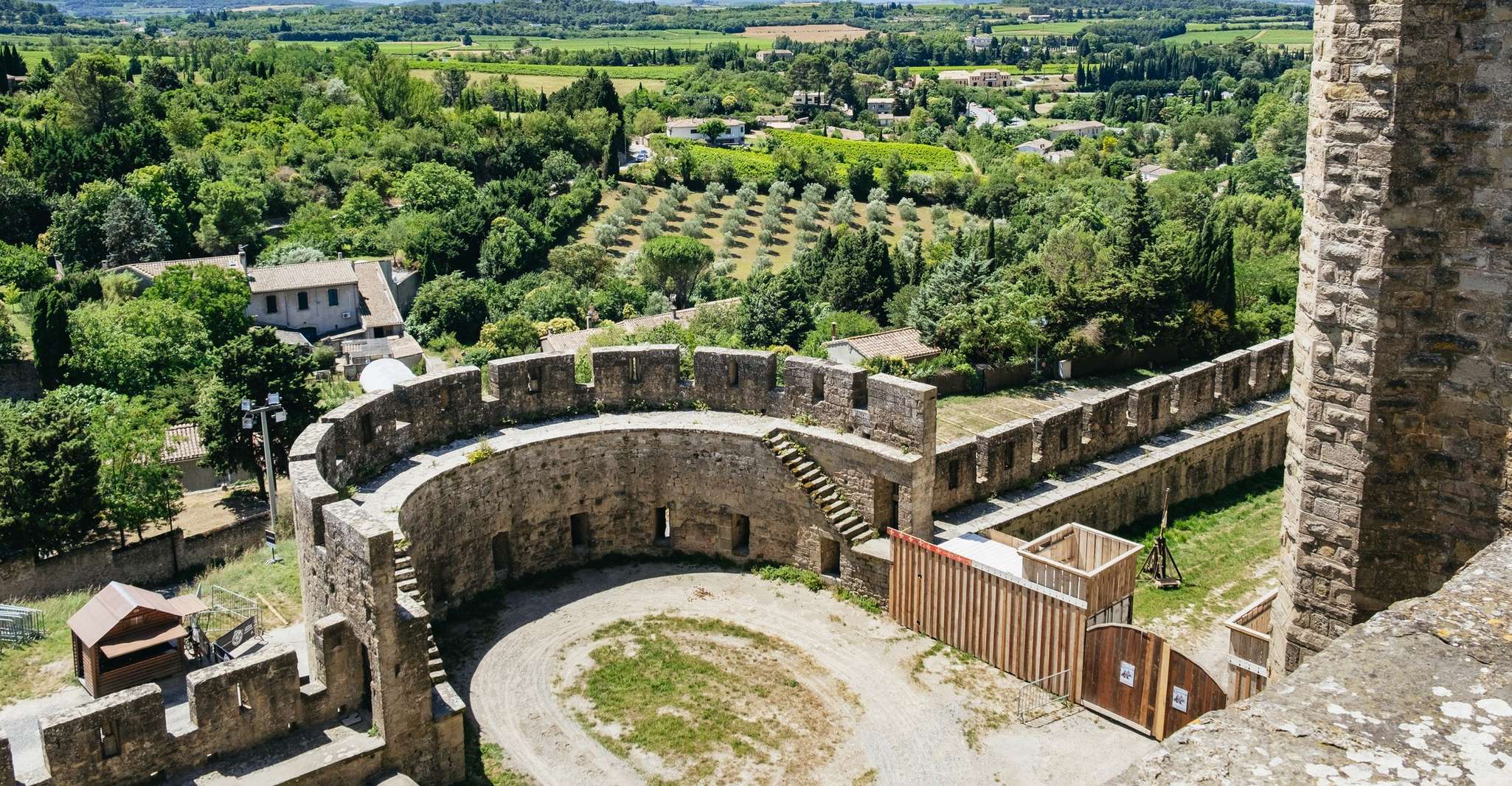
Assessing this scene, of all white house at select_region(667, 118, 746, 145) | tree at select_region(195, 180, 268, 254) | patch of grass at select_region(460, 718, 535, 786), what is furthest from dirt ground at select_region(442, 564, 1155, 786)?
white house at select_region(667, 118, 746, 145)

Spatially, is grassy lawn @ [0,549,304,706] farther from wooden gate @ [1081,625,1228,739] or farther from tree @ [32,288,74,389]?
tree @ [32,288,74,389]

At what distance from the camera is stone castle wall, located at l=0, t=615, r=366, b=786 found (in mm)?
12203

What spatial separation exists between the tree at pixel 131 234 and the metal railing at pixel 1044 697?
201 feet

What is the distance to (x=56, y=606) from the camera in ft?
65.0

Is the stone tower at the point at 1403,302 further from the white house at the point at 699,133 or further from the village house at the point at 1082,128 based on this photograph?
the village house at the point at 1082,128

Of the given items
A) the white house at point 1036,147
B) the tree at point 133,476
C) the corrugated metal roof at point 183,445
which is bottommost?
the corrugated metal roof at point 183,445

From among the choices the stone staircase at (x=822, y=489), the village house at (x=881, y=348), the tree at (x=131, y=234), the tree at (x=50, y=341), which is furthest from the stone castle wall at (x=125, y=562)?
the tree at (x=131, y=234)

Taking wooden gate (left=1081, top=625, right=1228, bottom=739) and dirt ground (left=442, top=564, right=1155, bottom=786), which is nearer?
wooden gate (left=1081, top=625, right=1228, bottom=739)

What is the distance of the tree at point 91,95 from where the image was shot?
92.2 m

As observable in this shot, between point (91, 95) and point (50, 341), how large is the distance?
56.0 metres

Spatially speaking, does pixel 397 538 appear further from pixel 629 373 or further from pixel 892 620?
pixel 892 620

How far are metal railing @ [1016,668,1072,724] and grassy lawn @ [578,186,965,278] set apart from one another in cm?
6014

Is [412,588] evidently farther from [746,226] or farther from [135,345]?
[746,226]

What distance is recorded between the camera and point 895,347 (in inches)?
1487
